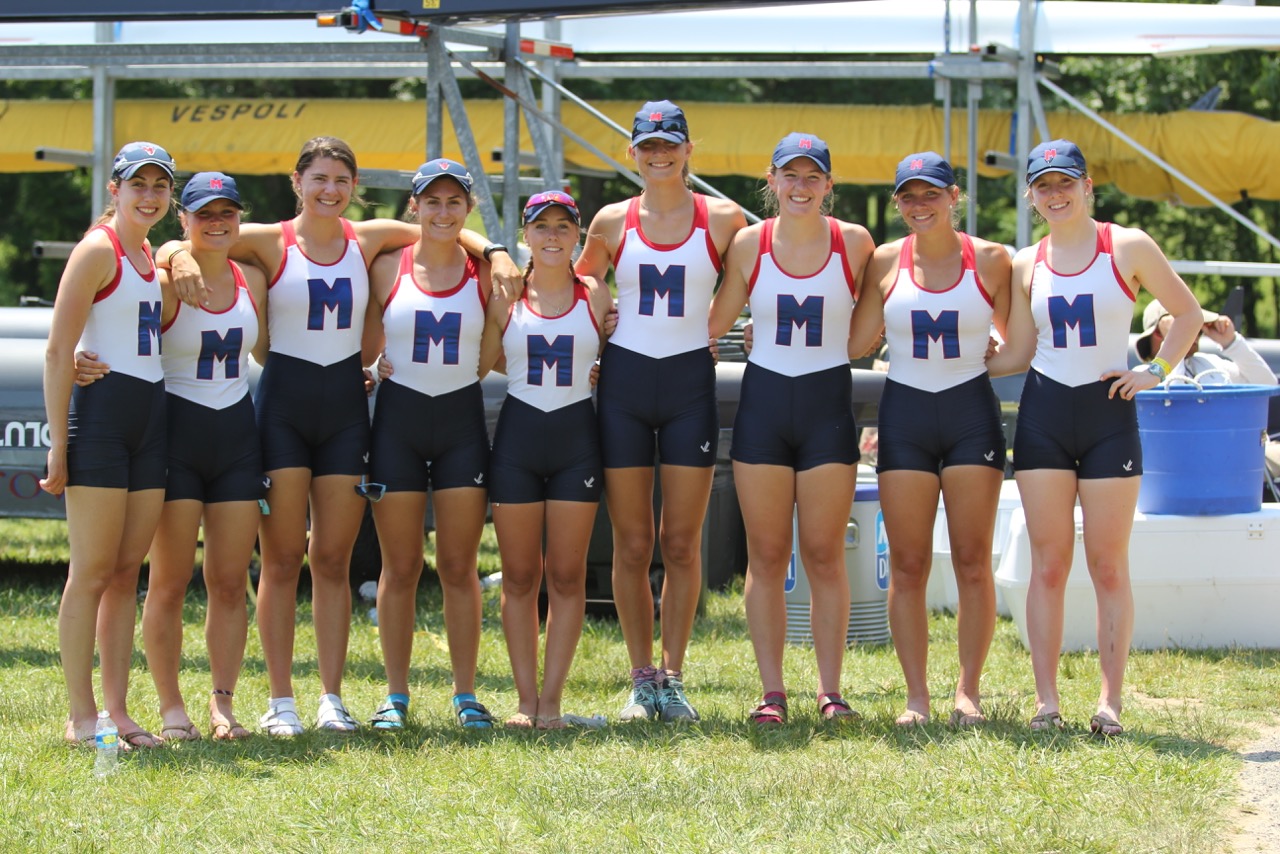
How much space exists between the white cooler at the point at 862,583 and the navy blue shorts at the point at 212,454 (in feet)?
10.8

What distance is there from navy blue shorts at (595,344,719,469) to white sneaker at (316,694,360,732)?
51.6 inches

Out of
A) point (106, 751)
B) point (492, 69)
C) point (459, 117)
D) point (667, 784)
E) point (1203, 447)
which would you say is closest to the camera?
point (667, 784)

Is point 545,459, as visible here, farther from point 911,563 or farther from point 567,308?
point 911,563

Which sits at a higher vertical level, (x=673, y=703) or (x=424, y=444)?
(x=424, y=444)

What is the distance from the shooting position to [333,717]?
563 cm

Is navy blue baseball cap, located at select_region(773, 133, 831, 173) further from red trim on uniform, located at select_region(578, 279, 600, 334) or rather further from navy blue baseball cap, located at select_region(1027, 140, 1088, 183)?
red trim on uniform, located at select_region(578, 279, 600, 334)

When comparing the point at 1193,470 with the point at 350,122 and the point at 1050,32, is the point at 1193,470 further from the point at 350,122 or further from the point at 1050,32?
the point at 350,122

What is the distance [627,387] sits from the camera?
18.4 feet

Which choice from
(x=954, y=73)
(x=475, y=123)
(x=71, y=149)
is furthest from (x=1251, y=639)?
(x=71, y=149)

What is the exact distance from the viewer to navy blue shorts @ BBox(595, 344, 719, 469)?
5.59m

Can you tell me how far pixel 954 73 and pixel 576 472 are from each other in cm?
661

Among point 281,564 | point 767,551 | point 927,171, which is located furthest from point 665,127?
point 281,564

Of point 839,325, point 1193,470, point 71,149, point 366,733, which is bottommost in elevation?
point 366,733

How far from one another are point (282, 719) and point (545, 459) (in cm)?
132
